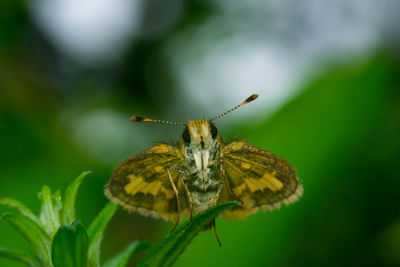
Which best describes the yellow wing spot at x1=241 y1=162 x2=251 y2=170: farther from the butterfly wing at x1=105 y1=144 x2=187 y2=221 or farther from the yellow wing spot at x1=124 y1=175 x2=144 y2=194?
the yellow wing spot at x1=124 y1=175 x2=144 y2=194

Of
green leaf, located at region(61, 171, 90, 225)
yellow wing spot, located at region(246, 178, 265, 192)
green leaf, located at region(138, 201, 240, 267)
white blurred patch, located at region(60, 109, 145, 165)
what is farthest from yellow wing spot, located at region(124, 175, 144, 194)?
white blurred patch, located at region(60, 109, 145, 165)

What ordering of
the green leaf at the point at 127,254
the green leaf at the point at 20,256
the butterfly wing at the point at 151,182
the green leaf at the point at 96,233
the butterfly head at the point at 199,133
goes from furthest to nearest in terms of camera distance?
the butterfly head at the point at 199,133, the butterfly wing at the point at 151,182, the green leaf at the point at 127,254, the green leaf at the point at 96,233, the green leaf at the point at 20,256

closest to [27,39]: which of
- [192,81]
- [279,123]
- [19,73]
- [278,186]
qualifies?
[19,73]

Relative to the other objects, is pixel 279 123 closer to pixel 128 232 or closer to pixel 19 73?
pixel 128 232

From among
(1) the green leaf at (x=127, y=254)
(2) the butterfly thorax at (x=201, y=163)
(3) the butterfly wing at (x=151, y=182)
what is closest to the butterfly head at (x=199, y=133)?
(2) the butterfly thorax at (x=201, y=163)

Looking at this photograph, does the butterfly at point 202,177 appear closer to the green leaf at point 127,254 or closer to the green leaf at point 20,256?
the green leaf at point 127,254
